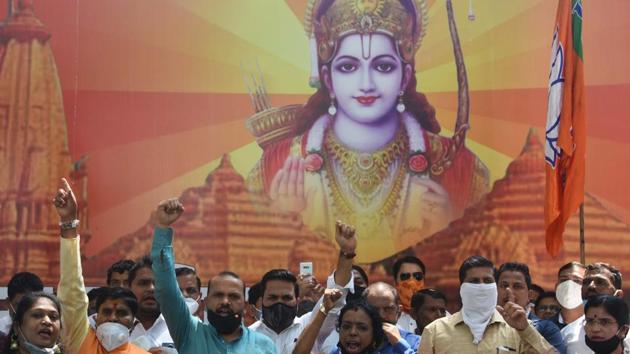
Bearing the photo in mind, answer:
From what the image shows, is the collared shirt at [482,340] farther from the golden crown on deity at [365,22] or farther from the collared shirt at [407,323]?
the golden crown on deity at [365,22]

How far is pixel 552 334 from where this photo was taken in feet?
20.7

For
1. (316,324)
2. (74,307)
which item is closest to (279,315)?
(316,324)

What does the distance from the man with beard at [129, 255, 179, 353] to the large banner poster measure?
2.77 metres

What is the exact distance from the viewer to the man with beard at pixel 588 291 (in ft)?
21.0

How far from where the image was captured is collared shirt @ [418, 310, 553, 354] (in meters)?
5.61

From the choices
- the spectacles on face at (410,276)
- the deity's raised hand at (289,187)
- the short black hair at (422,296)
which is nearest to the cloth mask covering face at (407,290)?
the spectacles on face at (410,276)

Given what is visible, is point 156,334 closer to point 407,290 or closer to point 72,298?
point 72,298

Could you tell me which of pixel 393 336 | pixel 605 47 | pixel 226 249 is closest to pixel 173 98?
pixel 226 249

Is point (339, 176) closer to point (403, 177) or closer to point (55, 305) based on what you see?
point (403, 177)

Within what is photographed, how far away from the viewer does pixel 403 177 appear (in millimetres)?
9844

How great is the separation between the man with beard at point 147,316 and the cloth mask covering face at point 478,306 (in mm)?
1635

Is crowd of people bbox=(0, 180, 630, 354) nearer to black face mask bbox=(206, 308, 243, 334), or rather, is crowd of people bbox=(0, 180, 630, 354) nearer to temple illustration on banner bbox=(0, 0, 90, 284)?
black face mask bbox=(206, 308, 243, 334)

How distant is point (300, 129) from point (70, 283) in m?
4.70

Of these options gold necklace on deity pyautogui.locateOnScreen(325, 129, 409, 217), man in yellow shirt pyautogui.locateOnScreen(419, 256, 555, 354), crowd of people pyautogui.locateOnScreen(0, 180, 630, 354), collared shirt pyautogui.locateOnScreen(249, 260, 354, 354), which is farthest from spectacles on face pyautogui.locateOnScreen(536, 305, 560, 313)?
gold necklace on deity pyautogui.locateOnScreen(325, 129, 409, 217)
